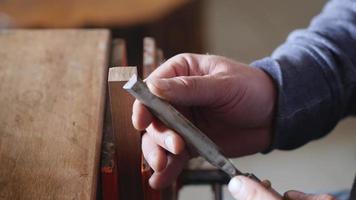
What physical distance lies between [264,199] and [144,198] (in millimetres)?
172

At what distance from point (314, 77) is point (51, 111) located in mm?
360

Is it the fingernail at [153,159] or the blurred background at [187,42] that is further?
the blurred background at [187,42]

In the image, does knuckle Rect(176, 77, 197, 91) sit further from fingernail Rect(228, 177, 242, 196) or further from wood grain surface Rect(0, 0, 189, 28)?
wood grain surface Rect(0, 0, 189, 28)

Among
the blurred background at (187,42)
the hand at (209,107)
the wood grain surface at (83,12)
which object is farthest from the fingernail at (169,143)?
the wood grain surface at (83,12)

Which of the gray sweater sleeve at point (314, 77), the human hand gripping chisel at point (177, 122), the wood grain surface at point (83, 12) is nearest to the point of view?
the human hand gripping chisel at point (177, 122)

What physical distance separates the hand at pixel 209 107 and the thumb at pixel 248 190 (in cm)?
7

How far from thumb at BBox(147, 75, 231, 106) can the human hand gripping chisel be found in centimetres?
2

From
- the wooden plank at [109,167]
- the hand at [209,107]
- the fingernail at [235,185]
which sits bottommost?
the fingernail at [235,185]

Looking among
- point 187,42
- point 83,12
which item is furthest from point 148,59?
point 187,42

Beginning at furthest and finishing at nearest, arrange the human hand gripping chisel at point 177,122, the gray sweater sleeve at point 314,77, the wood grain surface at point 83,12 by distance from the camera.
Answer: the wood grain surface at point 83,12, the gray sweater sleeve at point 314,77, the human hand gripping chisel at point 177,122

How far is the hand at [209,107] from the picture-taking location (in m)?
0.53

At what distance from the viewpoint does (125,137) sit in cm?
57

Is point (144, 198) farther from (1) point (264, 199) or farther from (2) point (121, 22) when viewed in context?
(2) point (121, 22)

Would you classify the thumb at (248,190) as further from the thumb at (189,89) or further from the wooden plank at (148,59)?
the wooden plank at (148,59)
